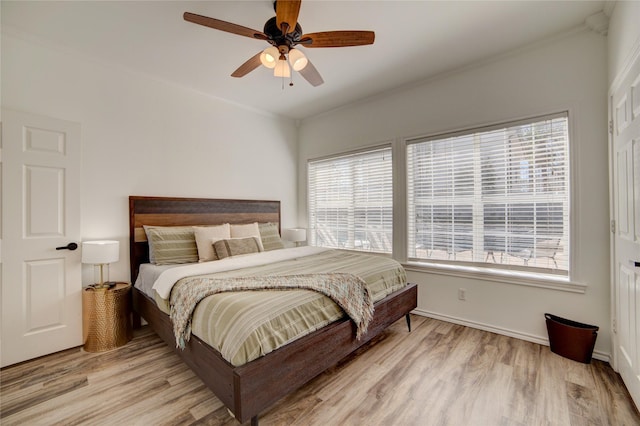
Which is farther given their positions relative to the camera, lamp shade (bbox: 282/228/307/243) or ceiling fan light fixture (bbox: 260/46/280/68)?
lamp shade (bbox: 282/228/307/243)

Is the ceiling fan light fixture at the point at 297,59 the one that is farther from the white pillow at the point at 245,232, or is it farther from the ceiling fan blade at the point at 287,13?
the white pillow at the point at 245,232

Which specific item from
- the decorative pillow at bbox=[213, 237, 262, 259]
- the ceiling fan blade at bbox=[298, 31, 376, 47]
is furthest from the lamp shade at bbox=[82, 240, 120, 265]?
the ceiling fan blade at bbox=[298, 31, 376, 47]

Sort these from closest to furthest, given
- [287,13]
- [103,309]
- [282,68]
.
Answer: [287,13], [282,68], [103,309]

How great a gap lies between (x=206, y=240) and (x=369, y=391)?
2.20 m

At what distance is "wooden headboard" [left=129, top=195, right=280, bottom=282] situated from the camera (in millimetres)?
3018

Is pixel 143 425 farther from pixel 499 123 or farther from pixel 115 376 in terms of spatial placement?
pixel 499 123

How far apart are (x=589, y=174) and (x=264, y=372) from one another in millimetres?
3025

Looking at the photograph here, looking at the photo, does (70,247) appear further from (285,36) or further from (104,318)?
(285,36)

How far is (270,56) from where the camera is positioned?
2.17 m

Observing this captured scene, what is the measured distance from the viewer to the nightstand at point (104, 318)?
2.52 metres

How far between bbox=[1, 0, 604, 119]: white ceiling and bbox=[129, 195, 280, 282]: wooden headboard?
57.1 inches

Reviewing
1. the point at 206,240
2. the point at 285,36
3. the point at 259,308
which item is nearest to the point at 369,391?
the point at 259,308

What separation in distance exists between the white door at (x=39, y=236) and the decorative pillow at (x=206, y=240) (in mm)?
1054

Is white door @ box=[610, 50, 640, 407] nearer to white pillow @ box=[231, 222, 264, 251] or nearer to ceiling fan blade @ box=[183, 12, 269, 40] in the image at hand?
ceiling fan blade @ box=[183, 12, 269, 40]
